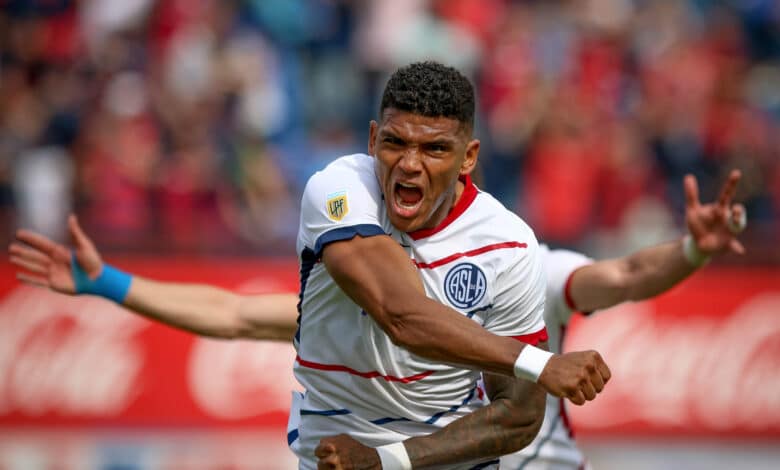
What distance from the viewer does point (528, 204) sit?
1156cm

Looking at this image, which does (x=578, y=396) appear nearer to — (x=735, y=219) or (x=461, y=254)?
(x=461, y=254)

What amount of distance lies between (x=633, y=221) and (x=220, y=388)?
4.30 metres

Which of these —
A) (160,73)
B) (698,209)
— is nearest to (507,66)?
(160,73)

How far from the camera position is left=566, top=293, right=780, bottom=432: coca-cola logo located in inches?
401

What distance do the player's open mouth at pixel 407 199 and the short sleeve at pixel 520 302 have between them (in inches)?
16.5

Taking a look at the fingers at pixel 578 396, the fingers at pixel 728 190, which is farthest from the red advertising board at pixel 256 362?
the fingers at pixel 578 396

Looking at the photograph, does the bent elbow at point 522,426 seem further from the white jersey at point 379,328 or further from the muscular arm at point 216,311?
the muscular arm at point 216,311

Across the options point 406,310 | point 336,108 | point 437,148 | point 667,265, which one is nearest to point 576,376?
point 406,310

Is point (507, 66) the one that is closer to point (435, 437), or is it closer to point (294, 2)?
point (294, 2)

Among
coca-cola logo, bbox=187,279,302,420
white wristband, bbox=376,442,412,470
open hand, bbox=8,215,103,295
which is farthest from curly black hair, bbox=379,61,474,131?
coca-cola logo, bbox=187,279,302,420

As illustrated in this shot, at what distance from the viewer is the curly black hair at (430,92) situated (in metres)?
4.38

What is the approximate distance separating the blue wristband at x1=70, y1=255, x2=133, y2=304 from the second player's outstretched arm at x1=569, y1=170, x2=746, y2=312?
212 cm

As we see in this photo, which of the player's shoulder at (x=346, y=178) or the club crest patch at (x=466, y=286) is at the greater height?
the player's shoulder at (x=346, y=178)

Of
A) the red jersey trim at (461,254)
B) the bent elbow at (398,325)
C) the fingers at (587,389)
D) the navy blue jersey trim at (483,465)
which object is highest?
the red jersey trim at (461,254)
